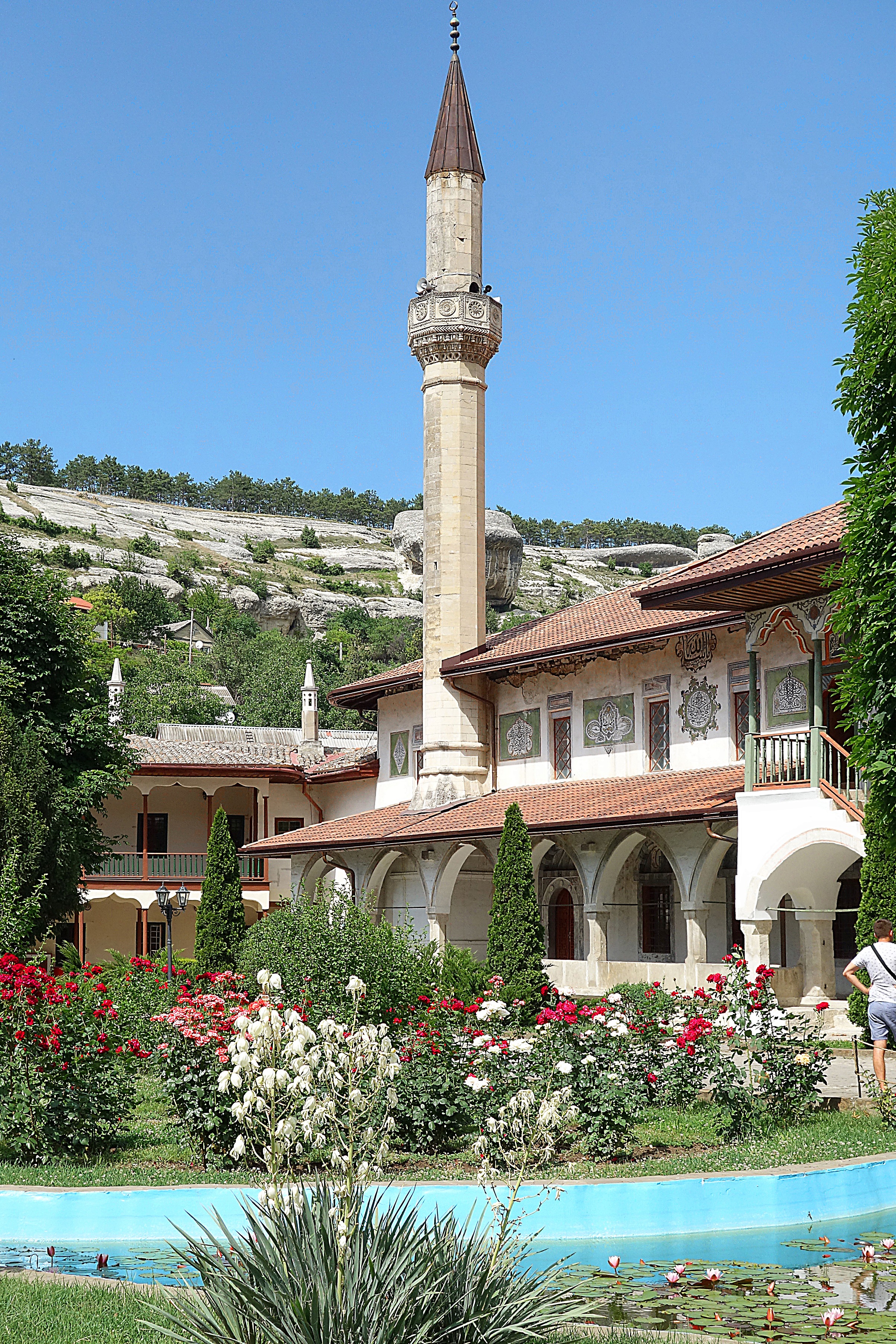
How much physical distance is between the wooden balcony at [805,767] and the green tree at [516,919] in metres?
3.75

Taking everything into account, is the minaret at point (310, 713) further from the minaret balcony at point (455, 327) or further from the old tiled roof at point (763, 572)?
the old tiled roof at point (763, 572)

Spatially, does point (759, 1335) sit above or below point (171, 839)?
below

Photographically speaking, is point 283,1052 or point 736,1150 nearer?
point 283,1052

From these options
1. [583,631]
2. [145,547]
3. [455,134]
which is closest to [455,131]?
[455,134]

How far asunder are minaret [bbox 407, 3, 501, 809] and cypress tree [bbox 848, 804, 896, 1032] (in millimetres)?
12655

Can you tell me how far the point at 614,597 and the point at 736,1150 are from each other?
719 inches

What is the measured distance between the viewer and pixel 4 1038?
30.2 ft

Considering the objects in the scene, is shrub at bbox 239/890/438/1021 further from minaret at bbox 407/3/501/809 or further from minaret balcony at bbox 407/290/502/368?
minaret balcony at bbox 407/290/502/368

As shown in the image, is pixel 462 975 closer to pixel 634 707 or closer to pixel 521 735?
pixel 634 707

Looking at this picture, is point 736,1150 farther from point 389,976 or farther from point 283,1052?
point 283,1052

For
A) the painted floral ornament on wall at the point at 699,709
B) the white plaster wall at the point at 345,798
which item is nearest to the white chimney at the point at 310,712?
the white plaster wall at the point at 345,798

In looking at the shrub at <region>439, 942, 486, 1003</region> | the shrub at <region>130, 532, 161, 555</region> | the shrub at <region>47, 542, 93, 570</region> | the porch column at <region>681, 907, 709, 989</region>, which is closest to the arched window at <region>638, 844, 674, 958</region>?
the porch column at <region>681, 907, 709, 989</region>

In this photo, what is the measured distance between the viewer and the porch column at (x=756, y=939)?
17750 mm

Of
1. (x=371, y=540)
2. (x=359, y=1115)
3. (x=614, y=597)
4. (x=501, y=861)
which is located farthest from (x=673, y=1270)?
(x=371, y=540)
